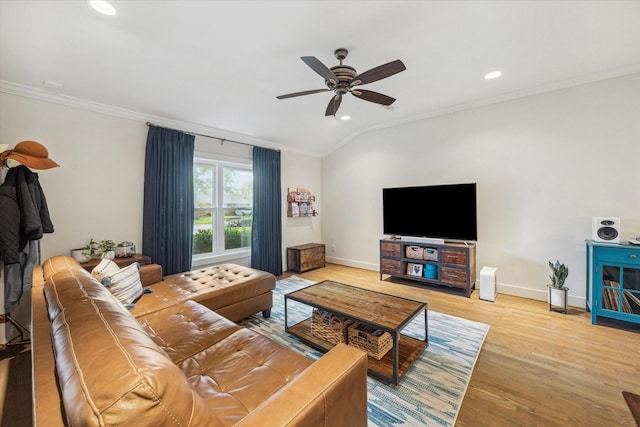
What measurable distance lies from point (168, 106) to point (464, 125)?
13.7ft

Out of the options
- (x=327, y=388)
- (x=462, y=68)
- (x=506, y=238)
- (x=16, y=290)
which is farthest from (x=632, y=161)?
(x=16, y=290)

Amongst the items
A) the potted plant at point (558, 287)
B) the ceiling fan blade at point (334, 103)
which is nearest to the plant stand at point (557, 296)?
the potted plant at point (558, 287)

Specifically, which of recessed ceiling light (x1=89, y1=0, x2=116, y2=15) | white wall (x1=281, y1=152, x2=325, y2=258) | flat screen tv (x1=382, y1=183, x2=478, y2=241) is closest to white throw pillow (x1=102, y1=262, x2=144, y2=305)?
recessed ceiling light (x1=89, y1=0, x2=116, y2=15)

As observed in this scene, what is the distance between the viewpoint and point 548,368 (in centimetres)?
206

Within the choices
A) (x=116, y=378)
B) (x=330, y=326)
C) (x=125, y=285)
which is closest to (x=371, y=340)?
(x=330, y=326)

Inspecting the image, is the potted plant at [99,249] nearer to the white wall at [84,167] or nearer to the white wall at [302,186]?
the white wall at [84,167]

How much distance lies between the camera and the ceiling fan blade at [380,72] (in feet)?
6.72

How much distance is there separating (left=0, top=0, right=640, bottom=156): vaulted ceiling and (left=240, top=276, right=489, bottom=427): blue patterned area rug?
2.75m

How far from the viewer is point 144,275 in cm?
274

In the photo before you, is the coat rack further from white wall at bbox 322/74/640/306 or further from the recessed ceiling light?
white wall at bbox 322/74/640/306

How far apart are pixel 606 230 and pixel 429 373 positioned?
8.41 ft

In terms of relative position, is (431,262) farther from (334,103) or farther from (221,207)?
(221,207)

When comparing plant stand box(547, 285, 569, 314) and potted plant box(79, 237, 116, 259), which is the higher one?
potted plant box(79, 237, 116, 259)

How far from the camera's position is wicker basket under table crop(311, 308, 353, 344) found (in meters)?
2.27
